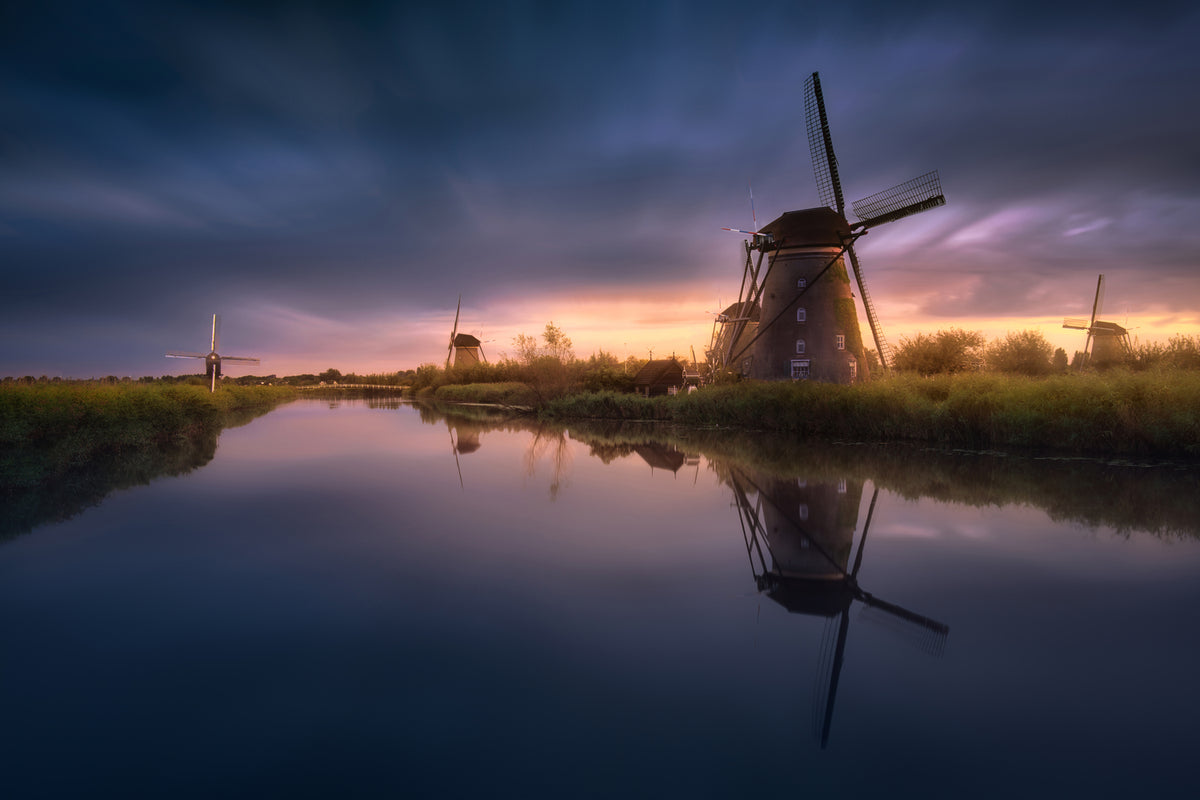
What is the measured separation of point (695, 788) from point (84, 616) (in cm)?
505

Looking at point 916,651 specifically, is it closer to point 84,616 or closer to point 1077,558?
point 1077,558

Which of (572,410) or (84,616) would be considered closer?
(84,616)

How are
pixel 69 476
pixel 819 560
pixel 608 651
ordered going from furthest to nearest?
pixel 69 476 → pixel 819 560 → pixel 608 651

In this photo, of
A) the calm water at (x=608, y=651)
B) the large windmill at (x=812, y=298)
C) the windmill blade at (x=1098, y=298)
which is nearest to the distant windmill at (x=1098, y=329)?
the windmill blade at (x=1098, y=298)

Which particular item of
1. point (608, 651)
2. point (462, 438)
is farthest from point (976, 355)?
point (608, 651)

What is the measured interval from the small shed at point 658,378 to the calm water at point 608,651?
23882mm

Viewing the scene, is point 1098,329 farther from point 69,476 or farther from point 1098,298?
point 69,476

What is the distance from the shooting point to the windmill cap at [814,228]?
23.3 meters

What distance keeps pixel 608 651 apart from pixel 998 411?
14969 mm

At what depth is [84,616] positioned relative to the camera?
15.6 feet

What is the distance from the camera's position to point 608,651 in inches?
164

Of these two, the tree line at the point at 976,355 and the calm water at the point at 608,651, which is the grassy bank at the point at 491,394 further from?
the calm water at the point at 608,651

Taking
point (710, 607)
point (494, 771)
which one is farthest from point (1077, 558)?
point (494, 771)

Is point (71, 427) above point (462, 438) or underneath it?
above
